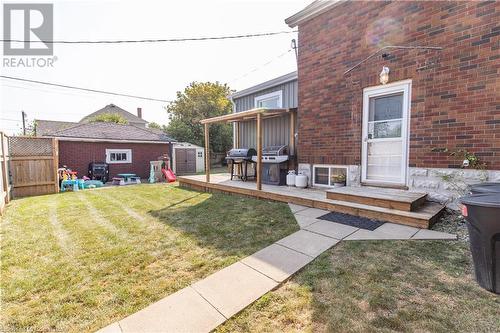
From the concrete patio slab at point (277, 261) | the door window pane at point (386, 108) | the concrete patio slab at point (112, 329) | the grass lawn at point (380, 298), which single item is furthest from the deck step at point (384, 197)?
the concrete patio slab at point (112, 329)

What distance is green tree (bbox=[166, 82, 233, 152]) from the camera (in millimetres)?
21141

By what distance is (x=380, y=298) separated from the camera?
193cm

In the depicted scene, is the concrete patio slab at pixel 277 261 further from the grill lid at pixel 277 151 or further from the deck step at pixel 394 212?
the grill lid at pixel 277 151

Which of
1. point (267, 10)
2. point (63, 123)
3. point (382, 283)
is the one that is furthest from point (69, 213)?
point (63, 123)

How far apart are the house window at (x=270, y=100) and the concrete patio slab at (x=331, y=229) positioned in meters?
4.88

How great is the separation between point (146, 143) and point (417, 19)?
14351mm

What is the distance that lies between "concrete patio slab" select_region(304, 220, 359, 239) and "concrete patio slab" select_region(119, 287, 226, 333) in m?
2.06

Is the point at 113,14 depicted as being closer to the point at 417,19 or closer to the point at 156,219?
the point at 156,219

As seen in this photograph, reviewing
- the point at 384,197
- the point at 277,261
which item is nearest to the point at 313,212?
the point at 384,197

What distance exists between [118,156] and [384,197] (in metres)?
14.1

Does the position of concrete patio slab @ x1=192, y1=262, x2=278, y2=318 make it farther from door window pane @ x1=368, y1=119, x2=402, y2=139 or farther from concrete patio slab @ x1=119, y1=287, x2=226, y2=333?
door window pane @ x1=368, y1=119, x2=402, y2=139

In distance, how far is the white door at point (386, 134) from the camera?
4512 millimetres

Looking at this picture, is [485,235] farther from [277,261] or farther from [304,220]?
[304,220]

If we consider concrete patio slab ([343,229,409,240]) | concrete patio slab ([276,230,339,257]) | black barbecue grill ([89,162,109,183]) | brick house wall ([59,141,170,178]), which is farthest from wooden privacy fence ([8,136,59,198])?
concrete patio slab ([343,229,409,240])
